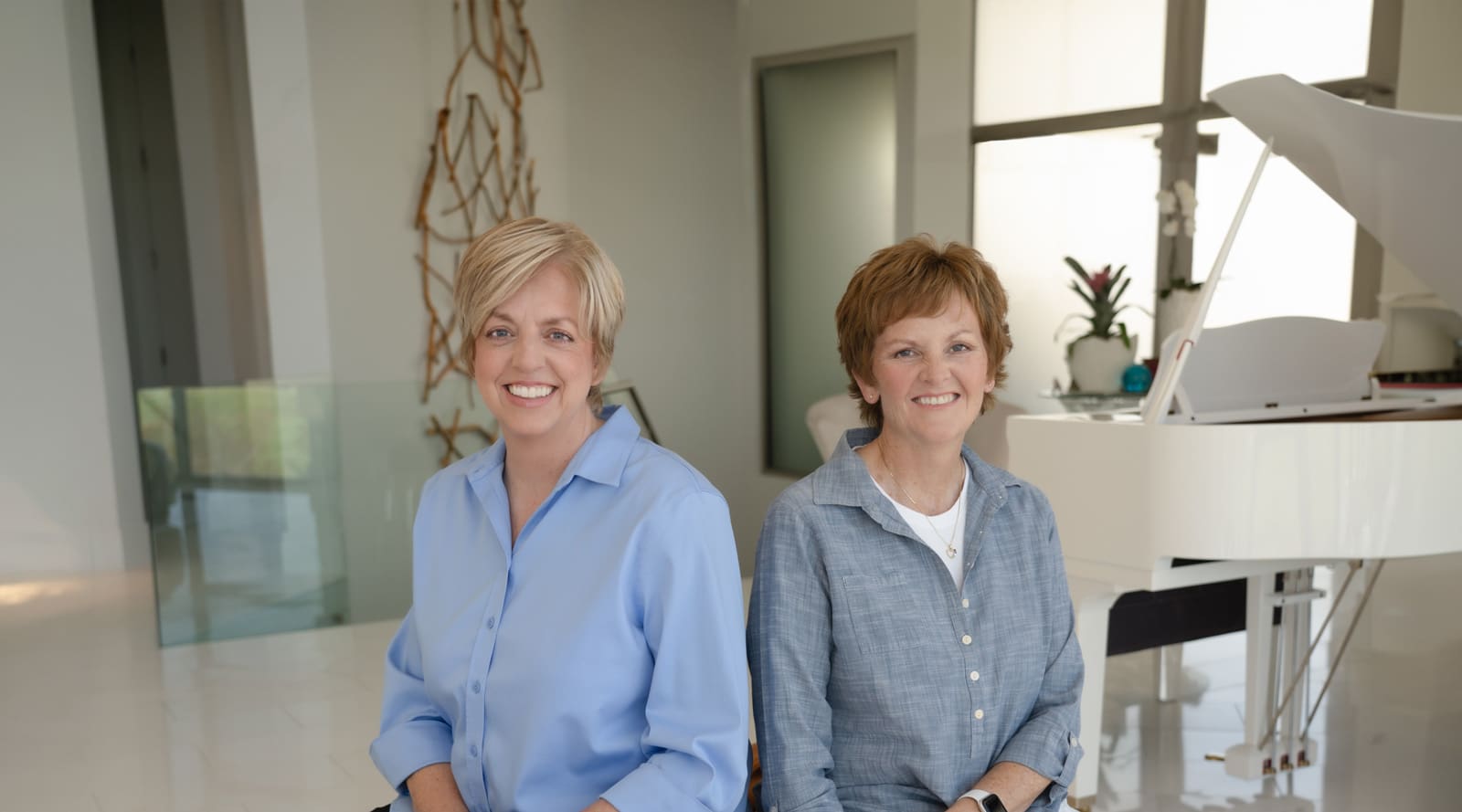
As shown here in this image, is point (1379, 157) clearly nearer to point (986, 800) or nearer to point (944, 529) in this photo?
point (944, 529)

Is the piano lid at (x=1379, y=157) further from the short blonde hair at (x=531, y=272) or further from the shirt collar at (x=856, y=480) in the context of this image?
the short blonde hair at (x=531, y=272)

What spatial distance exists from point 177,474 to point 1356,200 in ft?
12.9

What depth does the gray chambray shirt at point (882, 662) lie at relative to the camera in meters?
1.35

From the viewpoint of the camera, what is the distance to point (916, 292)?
1432mm

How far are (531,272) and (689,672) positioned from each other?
47 cm

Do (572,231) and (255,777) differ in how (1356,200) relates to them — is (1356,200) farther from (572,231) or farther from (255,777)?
(255,777)

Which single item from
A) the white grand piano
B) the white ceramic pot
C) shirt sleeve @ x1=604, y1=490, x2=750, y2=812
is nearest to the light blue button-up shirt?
shirt sleeve @ x1=604, y1=490, x2=750, y2=812

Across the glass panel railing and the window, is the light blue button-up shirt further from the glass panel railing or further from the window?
the window

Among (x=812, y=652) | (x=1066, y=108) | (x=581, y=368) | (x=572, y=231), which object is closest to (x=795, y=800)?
(x=812, y=652)

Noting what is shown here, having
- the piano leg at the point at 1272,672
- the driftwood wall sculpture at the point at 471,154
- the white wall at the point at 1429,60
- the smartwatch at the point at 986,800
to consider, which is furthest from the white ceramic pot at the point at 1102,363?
the smartwatch at the point at 986,800

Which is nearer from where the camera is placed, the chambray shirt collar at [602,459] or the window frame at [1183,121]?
the chambray shirt collar at [602,459]

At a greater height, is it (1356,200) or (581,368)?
(1356,200)

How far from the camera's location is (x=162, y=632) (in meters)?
4.39

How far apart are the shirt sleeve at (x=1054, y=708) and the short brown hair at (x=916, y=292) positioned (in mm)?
240
